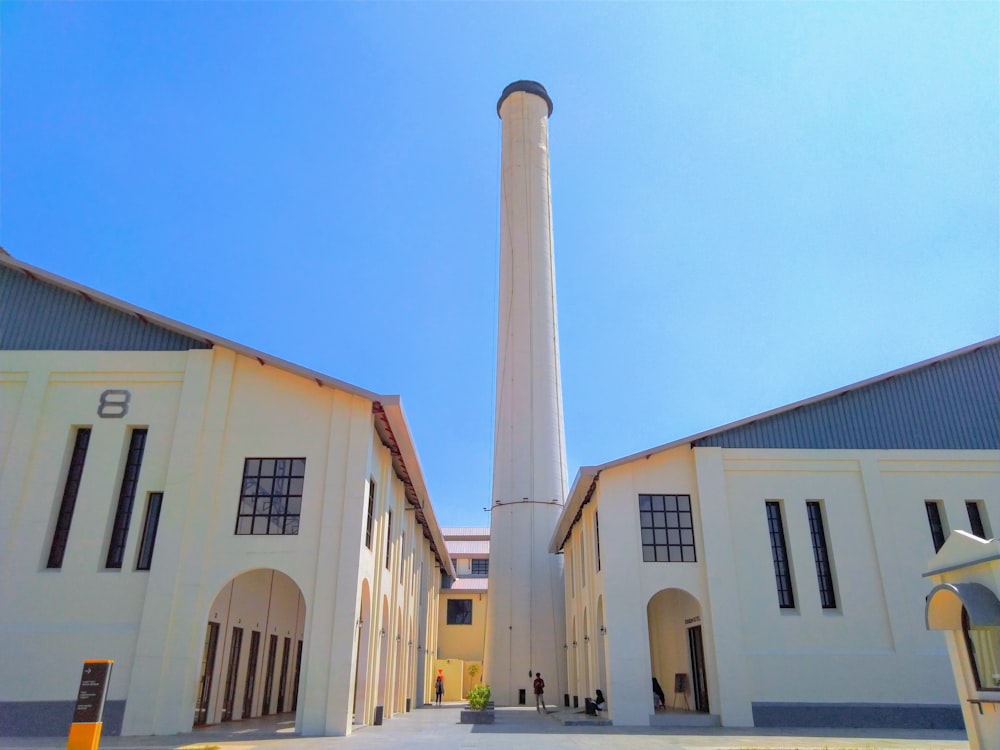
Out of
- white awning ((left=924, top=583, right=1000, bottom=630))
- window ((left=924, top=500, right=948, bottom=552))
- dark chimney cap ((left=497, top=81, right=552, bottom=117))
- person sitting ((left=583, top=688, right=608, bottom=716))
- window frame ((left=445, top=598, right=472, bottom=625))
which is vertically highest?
dark chimney cap ((left=497, top=81, right=552, bottom=117))

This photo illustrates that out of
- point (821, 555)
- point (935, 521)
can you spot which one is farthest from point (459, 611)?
point (935, 521)

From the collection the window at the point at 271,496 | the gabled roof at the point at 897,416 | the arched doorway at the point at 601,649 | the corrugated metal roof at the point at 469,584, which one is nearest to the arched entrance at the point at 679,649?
the arched doorway at the point at 601,649

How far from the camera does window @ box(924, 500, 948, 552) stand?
787 inches

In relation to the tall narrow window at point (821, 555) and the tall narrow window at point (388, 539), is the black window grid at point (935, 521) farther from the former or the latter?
the tall narrow window at point (388, 539)

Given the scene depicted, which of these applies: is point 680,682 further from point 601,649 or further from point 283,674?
point 283,674

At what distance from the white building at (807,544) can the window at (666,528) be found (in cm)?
4

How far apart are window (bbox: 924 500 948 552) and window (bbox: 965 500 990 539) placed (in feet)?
2.42

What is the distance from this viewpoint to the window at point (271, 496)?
15906 mm

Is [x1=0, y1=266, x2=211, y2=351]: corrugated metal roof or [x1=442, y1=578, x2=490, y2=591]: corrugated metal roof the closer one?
[x1=0, y1=266, x2=211, y2=351]: corrugated metal roof

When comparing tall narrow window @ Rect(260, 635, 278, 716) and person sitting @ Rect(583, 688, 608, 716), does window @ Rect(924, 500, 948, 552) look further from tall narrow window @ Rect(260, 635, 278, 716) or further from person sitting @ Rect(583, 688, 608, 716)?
tall narrow window @ Rect(260, 635, 278, 716)

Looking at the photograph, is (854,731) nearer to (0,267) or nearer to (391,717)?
(391,717)

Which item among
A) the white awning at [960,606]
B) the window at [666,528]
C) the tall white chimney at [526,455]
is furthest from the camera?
the tall white chimney at [526,455]

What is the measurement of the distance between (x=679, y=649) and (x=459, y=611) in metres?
21.5

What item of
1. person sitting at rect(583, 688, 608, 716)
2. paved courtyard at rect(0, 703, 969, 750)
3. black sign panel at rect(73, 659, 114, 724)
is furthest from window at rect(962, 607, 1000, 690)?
black sign panel at rect(73, 659, 114, 724)
